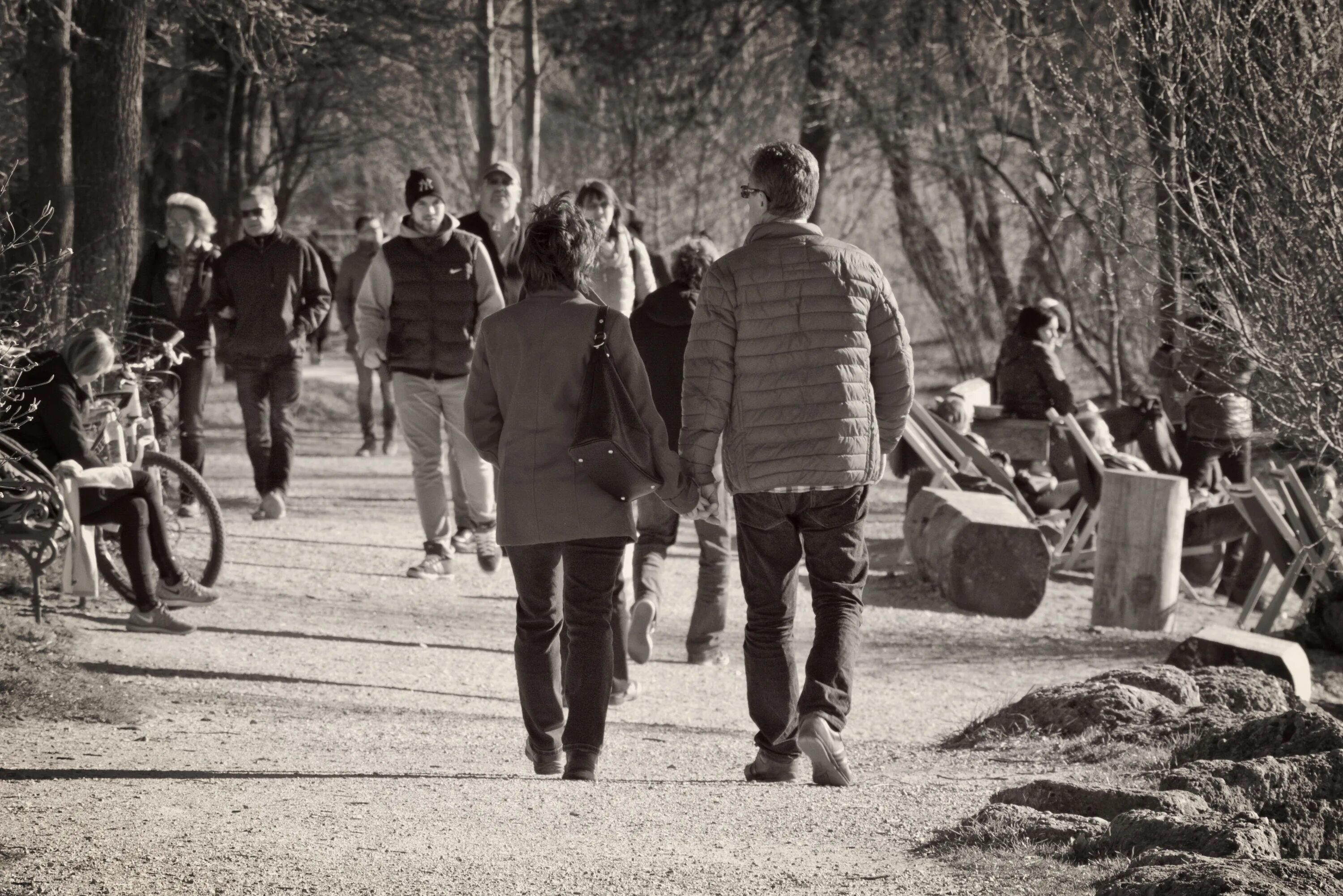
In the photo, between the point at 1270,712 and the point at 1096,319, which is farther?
the point at 1096,319

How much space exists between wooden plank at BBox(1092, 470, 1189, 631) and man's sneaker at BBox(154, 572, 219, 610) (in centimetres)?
489

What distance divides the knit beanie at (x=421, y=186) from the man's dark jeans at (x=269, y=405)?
2.10 meters

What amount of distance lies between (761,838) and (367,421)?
37.1 feet

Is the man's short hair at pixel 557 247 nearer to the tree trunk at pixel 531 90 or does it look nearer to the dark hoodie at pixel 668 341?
the dark hoodie at pixel 668 341

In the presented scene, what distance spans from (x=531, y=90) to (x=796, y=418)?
13557 mm

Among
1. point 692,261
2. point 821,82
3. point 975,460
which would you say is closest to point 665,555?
point 692,261

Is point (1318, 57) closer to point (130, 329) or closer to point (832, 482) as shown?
point (832, 482)

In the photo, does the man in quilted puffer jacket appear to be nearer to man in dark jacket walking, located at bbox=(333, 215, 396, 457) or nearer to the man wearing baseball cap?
the man wearing baseball cap

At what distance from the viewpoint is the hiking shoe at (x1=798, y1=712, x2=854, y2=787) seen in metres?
5.26

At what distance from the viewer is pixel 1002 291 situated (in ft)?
64.9

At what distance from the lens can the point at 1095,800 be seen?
5.00 m

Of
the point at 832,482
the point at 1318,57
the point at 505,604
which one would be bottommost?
the point at 505,604

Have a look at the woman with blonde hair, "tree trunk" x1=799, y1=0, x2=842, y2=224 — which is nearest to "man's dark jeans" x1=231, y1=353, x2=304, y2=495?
the woman with blonde hair

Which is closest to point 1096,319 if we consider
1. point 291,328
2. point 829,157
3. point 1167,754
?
point 829,157
